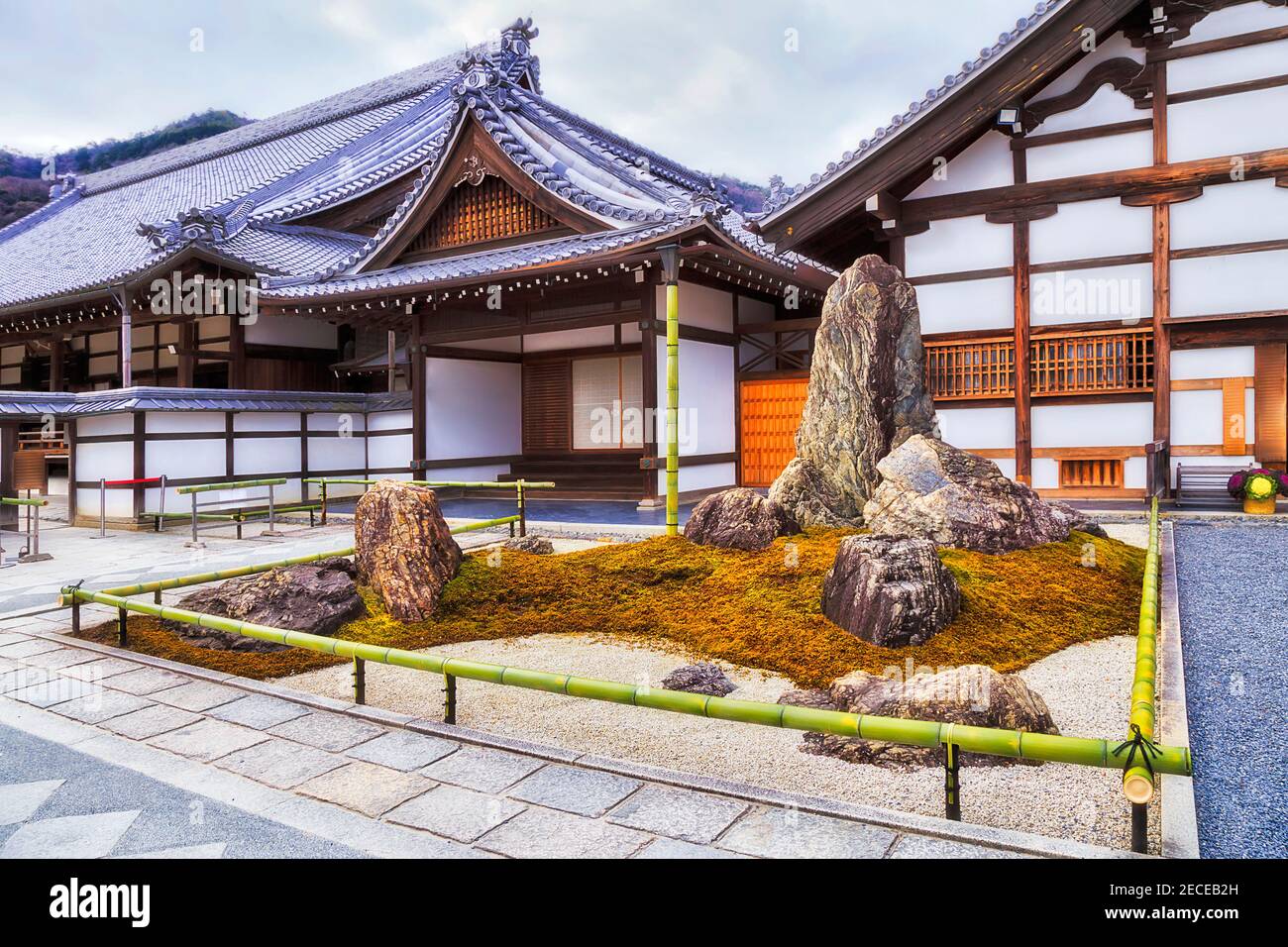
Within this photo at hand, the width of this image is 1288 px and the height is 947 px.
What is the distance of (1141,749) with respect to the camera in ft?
8.84

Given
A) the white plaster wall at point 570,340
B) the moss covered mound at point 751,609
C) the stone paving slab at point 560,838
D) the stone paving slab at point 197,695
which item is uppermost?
the white plaster wall at point 570,340

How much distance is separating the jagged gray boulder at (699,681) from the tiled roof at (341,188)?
816 cm

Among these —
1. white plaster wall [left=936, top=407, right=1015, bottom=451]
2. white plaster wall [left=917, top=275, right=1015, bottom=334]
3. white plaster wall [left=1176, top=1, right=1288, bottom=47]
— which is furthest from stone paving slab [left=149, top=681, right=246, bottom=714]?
white plaster wall [left=1176, top=1, right=1288, bottom=47]

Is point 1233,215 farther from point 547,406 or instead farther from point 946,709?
point 547,406

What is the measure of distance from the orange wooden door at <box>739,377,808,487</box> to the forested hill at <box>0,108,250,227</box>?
129 ft

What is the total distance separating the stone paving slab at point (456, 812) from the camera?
319cm

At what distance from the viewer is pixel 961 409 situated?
12508 millimetres

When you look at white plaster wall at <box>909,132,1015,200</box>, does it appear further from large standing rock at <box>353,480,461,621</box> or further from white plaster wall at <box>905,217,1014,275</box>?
large standing rock at <box>353,480,461,621</box>

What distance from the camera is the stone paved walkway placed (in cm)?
303

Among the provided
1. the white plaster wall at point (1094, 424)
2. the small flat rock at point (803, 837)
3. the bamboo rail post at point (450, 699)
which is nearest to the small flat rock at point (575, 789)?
the small flat rock at point (803, 837)

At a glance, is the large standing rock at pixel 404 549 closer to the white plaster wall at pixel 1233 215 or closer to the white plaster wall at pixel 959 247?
the white plaster wall at pixel 959 247
